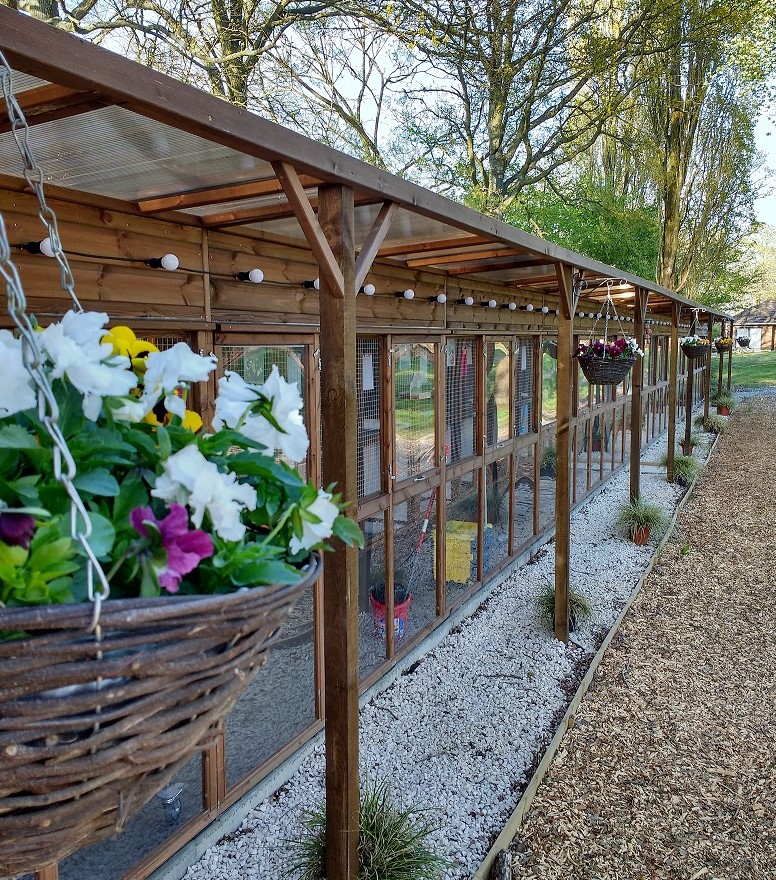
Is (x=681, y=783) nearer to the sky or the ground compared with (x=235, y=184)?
nearer to the ground

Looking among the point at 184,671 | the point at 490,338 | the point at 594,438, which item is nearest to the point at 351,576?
the point at 184,671

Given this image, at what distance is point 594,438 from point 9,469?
8.25m

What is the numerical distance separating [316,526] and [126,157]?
150 centimetres

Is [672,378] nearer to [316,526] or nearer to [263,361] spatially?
[263,361]

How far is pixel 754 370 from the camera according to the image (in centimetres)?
2916

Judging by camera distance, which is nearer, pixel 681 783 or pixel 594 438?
pixel 681 783

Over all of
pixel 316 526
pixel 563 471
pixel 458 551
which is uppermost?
pixel 316 526

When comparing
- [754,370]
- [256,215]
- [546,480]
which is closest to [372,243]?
[256,215]

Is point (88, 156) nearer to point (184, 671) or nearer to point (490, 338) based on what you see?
point (184, 671)

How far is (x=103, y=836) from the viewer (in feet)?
2.46

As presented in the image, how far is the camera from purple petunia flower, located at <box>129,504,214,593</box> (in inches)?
26.1

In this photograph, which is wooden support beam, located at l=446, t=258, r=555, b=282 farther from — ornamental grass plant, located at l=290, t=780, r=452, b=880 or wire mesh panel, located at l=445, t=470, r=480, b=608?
ornamental grass plant, located at l=290, t=780, r=452, b=880

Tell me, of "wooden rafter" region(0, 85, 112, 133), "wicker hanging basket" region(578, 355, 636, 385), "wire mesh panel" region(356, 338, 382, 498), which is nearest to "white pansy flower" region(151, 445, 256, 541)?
"wooden rafter" region(0, 85, 112, 133)

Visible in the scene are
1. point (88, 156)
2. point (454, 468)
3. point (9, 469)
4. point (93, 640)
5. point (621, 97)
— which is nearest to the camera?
point (93, 640)
